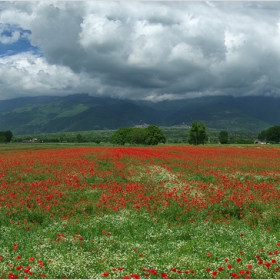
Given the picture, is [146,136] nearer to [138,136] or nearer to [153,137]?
[153,137]

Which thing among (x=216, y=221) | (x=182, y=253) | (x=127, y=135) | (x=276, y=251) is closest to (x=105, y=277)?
(x=182, y=253)

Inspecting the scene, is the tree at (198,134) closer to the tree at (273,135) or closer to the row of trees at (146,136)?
the row of trees at (146,136)

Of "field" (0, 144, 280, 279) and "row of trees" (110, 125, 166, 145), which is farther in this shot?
"row of trees" (110, 125, 166, 145)

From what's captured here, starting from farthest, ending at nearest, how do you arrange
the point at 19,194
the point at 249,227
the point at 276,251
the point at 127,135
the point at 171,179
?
the point at 127,135 → the point at 171,179 → the point at 19,194 → the point at 249,227 → the point at 276,251

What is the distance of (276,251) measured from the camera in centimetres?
903

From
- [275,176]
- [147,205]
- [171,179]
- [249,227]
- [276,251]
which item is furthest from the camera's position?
[275,176]

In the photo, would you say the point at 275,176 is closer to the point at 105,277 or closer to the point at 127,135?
the point at 105,277

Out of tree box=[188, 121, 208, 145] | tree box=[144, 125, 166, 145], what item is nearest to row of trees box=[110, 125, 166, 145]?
tree box=[144, 125, 166, 145]

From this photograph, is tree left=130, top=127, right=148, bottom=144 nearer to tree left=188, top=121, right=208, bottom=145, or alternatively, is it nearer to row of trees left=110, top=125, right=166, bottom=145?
row of trees left=110, top=125, right=166, bottom=145

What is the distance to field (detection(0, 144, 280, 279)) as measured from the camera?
8.21 m

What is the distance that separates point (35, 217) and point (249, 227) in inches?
418

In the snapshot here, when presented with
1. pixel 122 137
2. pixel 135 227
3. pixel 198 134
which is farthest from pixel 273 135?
pixel 135 227

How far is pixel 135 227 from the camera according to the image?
12.4 m

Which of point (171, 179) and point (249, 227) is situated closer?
point (249, 227)
